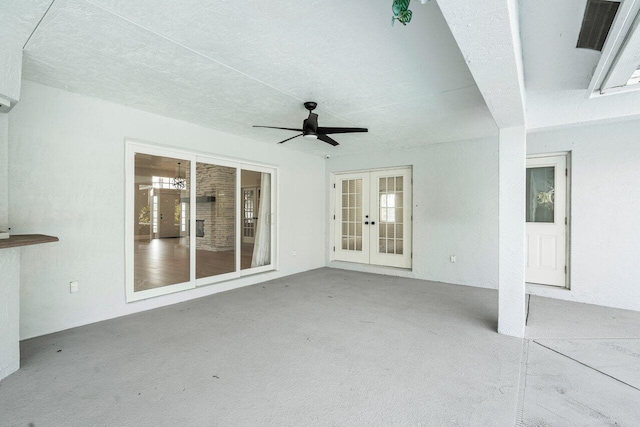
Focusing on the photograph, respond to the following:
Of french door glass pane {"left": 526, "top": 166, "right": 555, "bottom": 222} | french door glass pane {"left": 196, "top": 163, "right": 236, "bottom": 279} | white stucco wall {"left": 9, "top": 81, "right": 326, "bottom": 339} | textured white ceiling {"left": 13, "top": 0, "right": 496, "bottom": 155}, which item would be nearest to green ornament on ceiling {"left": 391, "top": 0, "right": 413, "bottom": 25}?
textured white ceiling {"left": 13, "top": 0, "right": 496, "bottom": 155}

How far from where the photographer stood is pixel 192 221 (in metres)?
4.39

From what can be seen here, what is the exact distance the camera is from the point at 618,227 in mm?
4000

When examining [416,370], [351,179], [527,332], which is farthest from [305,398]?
[351,179]

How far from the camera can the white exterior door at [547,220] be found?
451cm

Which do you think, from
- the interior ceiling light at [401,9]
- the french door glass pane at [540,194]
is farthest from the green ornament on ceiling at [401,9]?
the french door glass pane at [540,194]

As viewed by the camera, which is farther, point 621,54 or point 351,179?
point 351,179

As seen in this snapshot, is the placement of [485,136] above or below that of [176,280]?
above

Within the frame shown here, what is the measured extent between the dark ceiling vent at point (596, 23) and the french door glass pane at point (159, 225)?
4.54 metres

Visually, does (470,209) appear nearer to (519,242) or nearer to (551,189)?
(551,189)

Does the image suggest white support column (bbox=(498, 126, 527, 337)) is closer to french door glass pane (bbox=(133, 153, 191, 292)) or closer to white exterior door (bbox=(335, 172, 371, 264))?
white exterior door (bbox=(335, 172, 371, 264))

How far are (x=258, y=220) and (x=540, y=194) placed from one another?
482cm

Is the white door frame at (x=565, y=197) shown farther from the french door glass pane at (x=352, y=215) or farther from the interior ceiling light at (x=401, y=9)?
the interior ceiling light at (x=401, y=9)

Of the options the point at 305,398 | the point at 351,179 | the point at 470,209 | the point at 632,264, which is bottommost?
the point at 305,398

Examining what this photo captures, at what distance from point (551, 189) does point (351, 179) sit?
360 cm
